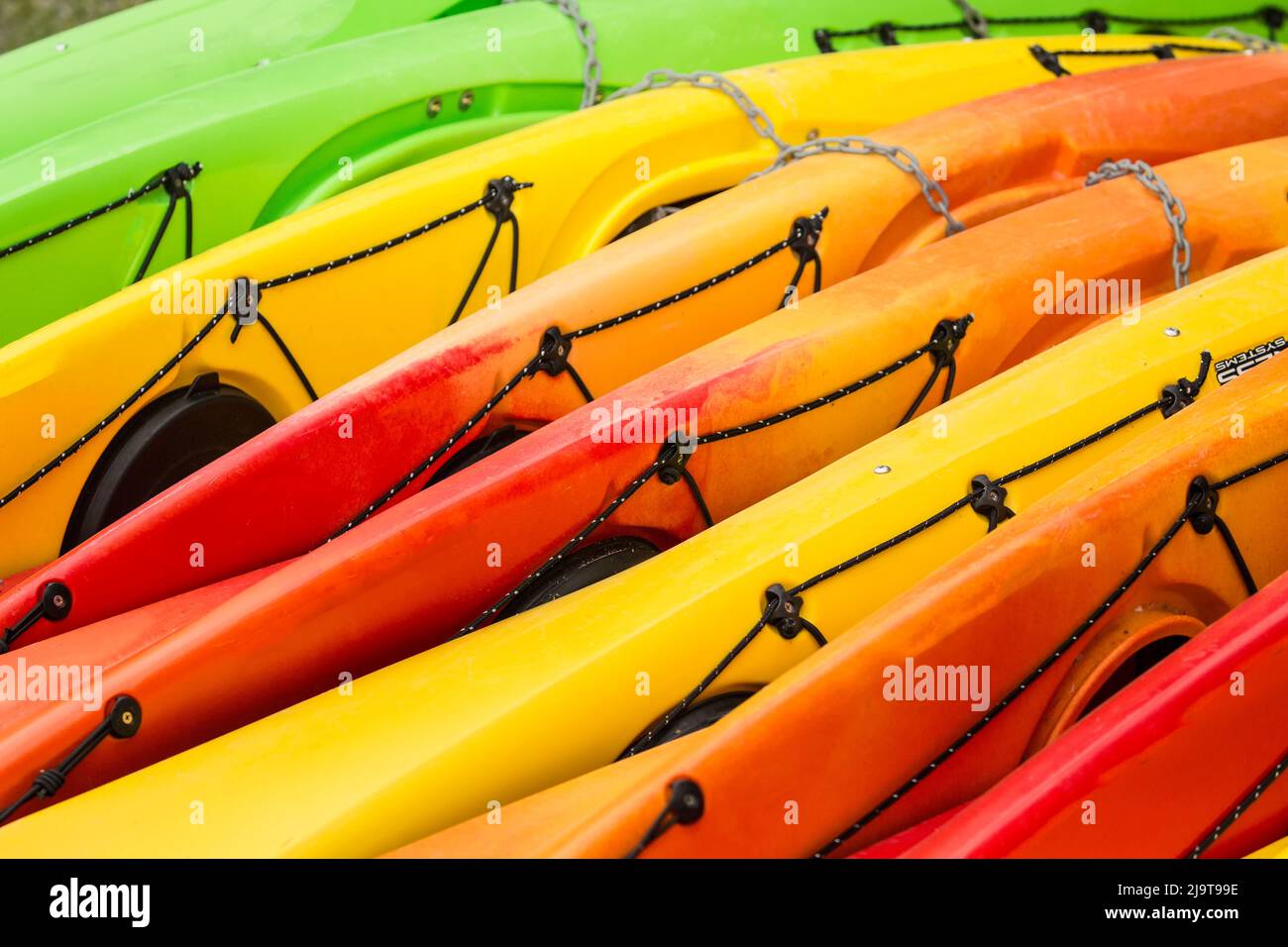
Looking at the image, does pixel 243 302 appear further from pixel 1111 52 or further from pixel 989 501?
pixel 1111 52

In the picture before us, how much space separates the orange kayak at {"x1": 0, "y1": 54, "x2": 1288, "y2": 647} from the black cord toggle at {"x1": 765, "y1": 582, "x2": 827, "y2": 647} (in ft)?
2.08

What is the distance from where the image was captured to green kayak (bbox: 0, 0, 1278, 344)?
2742 millimetres

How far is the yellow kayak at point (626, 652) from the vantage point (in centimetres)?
182

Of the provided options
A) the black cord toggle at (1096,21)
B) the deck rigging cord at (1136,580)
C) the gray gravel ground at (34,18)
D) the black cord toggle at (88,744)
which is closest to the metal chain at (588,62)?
the black cord toggle at (1096,21)

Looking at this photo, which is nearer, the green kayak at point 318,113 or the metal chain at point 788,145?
the green kayak at point 318,113

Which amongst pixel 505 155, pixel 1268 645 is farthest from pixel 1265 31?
pixel 1268 645

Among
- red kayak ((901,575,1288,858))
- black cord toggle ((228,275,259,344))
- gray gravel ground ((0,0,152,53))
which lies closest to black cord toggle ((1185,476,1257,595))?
red kayak ((901,575,1288,858))

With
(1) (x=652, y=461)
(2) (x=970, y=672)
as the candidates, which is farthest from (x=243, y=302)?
(2) (x=970, y=672)

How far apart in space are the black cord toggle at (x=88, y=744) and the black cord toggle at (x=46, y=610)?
37cm

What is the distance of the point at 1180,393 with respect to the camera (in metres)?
2.45

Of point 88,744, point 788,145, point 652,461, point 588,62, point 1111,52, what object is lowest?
point 88,744

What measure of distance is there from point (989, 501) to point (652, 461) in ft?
1.64

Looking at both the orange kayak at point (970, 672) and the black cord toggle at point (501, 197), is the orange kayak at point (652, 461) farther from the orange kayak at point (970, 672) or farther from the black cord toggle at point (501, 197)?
the black cord toggle at point (501, 197)

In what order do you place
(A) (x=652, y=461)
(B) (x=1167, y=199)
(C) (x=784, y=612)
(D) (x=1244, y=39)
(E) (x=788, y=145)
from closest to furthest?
(C) (x=784, y=612)
(A) (x=652, y=461)
(B) (x=1167, y=199)
(E) (x=788, y=145)
(D) (x=1244, y=39)
